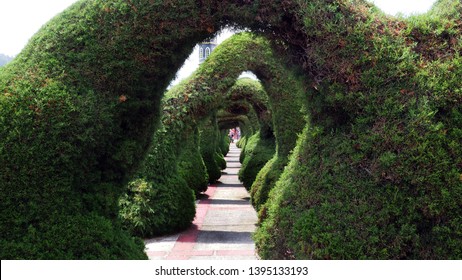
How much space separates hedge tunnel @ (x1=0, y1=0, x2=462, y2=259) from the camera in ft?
10.3

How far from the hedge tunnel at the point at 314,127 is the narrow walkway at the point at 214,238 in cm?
126

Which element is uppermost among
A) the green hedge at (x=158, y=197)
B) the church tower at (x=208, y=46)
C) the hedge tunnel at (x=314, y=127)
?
the church tower at (x=208, y=46)

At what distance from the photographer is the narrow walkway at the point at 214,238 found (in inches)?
253

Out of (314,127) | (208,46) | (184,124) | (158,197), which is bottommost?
(158,197)

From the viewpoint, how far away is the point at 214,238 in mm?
7535

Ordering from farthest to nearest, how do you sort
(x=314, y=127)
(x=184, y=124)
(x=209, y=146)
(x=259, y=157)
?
(x=209, y=146) → (x=259, y=157) → (x=184, y=124) → (x=314, y=127)

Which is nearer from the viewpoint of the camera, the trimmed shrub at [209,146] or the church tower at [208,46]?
the church tower at [208,46]

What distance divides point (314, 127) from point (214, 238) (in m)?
4.31

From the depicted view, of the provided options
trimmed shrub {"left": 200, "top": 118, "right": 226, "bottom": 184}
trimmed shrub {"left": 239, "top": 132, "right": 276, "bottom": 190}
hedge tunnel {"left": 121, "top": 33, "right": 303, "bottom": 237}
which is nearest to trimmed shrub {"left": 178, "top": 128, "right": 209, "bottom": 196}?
trimmed shrub {"left": 239, "top": 132, "right": 276, "bottom": 190}

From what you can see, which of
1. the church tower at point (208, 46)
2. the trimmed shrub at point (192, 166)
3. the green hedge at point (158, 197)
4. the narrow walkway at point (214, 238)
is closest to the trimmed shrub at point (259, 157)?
the narrow walkway at point (214, 238)

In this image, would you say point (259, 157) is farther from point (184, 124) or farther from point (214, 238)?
point (214, 238)

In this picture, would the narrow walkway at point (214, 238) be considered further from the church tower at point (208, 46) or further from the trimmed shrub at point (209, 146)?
the trimmed shrub at point (209, 146)

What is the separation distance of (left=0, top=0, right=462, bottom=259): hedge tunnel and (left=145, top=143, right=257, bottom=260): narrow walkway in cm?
126

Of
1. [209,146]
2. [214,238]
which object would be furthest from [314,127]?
[209,146]
